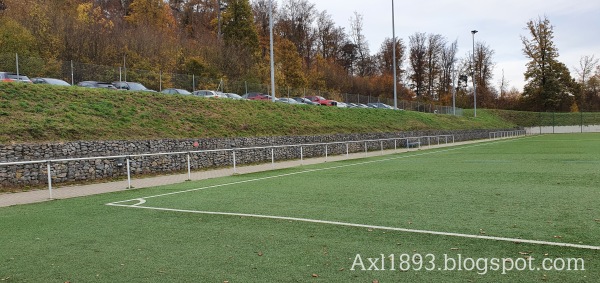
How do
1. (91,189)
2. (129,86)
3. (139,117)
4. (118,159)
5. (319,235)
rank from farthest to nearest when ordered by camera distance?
(129,86), (139,117), (118,159), (91,189), (319,235)

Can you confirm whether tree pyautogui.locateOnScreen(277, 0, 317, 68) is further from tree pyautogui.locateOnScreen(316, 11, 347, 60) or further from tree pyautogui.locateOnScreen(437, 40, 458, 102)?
tree pyautogui.locateOnScreen(437, 40, 458, 102)

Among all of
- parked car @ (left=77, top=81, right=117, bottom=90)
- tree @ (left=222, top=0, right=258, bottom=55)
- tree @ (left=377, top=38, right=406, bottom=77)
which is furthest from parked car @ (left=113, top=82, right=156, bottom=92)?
tree @ (left=377, top=38, right=406, bottom=77)

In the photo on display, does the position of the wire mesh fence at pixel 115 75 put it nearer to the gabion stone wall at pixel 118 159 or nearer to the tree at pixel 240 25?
the tree at pixel 240 25

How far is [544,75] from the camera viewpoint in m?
84.8

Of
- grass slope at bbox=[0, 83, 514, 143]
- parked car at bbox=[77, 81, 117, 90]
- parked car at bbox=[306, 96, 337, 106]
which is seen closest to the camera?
grass slope at bbox=[0, 83, 514, 143]

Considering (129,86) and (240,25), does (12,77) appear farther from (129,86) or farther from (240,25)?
(240,25)

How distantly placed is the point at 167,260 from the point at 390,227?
3.38 m

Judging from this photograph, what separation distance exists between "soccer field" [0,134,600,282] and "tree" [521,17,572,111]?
81.7 meters

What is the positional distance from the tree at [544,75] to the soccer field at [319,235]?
81.7m

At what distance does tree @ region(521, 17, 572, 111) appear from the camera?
83.4 meters

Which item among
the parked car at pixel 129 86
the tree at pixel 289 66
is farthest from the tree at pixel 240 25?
the parked car at pixel 129 86

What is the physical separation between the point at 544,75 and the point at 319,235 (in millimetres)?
91664

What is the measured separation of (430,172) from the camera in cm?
1581

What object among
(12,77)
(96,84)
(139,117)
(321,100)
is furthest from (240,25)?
(139,117)
